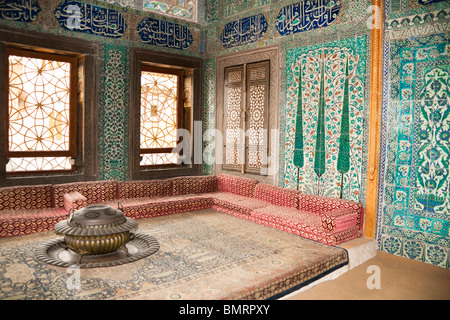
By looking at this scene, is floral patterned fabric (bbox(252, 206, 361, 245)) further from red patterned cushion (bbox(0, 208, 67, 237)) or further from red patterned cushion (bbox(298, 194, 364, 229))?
red patterned cushion (bbox(0, 208, 67, 237))

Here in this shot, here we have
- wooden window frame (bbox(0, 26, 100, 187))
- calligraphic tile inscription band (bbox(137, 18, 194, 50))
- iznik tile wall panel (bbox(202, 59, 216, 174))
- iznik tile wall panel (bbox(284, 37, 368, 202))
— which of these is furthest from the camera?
iznik tile wall panel (bbox(202, 59, 216, 174))

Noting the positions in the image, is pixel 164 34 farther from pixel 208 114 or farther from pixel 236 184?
pixel 236 184

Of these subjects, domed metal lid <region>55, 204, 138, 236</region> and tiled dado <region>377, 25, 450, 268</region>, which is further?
tiled dado <region>377, 25, 450, 268</region>

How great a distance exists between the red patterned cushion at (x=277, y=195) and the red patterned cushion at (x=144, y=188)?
4.82 ft

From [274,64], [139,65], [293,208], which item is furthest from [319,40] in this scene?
[139,65]

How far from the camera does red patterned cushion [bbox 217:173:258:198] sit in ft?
18.5

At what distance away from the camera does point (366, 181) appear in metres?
4.38

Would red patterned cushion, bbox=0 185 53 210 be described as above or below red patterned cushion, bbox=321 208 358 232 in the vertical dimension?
above

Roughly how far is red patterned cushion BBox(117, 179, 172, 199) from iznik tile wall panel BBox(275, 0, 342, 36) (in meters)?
2.98

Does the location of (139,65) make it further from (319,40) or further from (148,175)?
(319,40)

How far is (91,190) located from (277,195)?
2.65m

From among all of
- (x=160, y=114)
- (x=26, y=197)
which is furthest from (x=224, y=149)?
(x=26, y=197)

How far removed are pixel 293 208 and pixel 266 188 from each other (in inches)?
23.2

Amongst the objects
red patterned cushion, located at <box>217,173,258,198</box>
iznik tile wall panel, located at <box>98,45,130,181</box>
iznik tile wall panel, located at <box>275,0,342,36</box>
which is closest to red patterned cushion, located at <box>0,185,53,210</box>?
iznik tile wall panel, located at <box>98,45,130,181</box>
